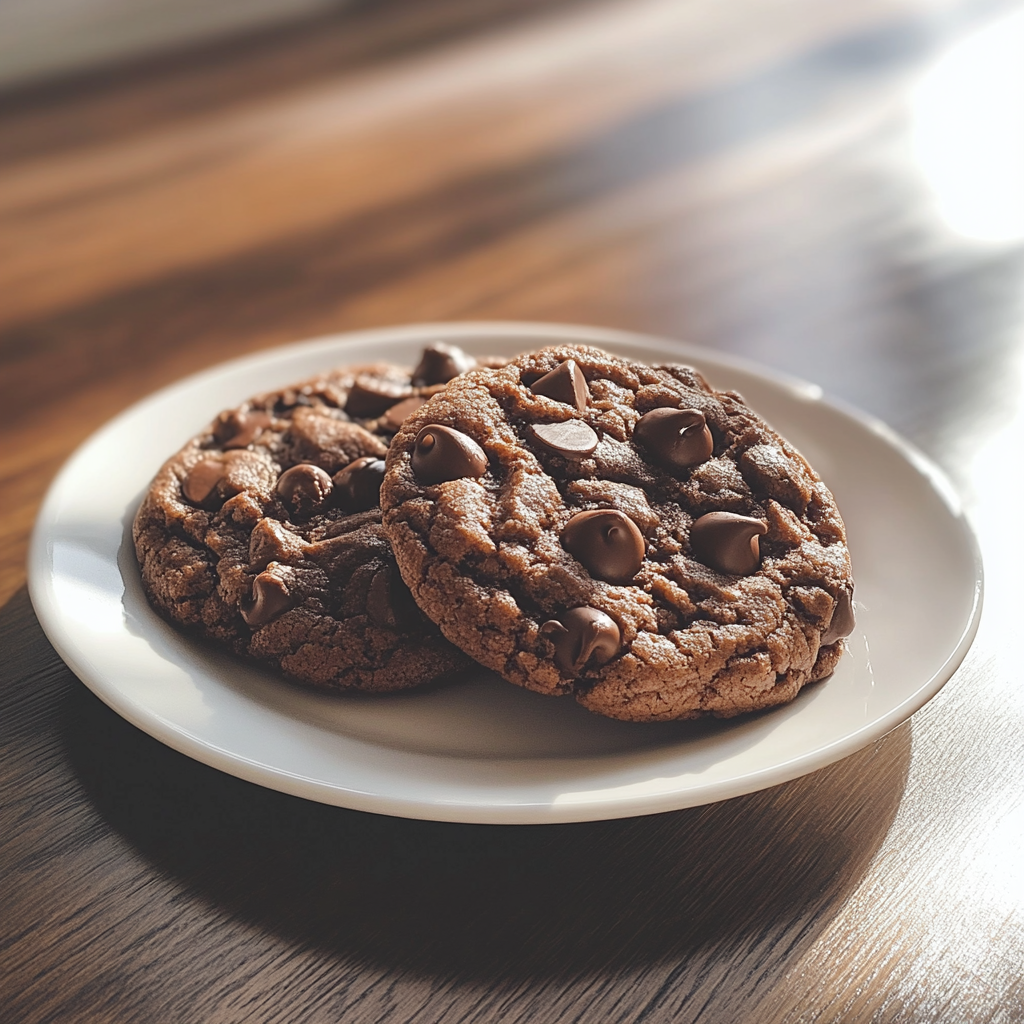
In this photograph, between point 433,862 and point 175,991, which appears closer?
point 175,991

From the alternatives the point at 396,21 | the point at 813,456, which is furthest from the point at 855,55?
the point at 813,456

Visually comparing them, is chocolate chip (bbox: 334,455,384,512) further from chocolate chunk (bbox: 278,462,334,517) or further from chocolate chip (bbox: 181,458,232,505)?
chocolate chip (bbox: 181,458,232,505)

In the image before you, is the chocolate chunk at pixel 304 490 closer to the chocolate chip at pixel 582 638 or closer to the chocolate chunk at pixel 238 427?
the chocolate chunk at pixel 238 427

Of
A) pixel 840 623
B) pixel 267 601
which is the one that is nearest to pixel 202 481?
pixel 267 601

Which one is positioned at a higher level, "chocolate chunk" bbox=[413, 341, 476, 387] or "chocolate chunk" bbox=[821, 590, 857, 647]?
"chocolate chunk" bbox=[413, 341, 476, 387]

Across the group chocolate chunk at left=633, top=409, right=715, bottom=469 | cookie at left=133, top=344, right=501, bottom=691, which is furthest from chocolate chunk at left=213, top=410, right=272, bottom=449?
chocolate chunk at left=633, top=409, right=715, bottom=469

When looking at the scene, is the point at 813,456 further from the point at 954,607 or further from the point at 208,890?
the point at 208,890
